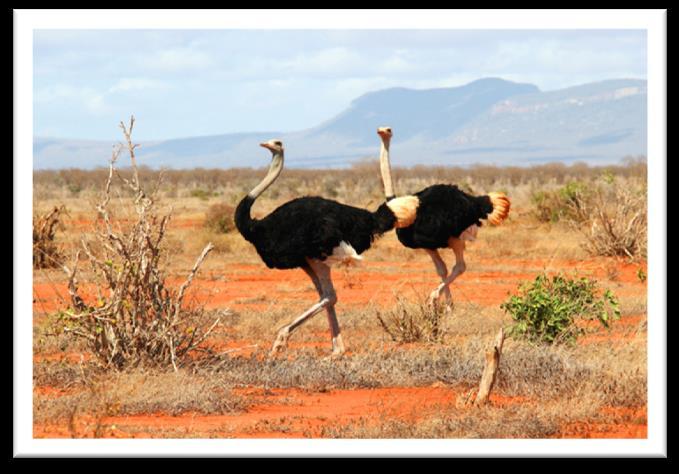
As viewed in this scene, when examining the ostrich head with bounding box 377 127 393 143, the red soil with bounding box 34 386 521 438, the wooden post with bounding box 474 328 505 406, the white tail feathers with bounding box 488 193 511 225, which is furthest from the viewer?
the white tail feathers with bounding box 488 193 511 225

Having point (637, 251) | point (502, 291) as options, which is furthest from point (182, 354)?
point (637, 251)

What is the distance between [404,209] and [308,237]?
1.29 meters

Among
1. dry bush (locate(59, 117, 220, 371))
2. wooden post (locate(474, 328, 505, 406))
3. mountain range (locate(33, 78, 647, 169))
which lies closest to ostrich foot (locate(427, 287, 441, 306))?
dry bush (locate(59, 117, 220, 371))

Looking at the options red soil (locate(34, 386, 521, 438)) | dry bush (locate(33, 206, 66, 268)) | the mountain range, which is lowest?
red soil (locate(34, 386, 521, 438))

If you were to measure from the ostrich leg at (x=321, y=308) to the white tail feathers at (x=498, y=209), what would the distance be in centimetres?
328

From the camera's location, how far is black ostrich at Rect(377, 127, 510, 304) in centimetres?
1277

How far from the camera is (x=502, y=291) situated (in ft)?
51.9

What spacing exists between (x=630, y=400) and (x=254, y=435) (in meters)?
2.62

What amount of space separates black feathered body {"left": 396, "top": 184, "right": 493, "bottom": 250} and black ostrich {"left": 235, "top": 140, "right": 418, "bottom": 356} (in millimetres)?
1941

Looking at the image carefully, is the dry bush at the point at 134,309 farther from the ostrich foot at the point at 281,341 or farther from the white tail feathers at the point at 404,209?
the white tail feathers at the point at 404,209

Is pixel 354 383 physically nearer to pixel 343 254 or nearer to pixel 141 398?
pixel 343 254

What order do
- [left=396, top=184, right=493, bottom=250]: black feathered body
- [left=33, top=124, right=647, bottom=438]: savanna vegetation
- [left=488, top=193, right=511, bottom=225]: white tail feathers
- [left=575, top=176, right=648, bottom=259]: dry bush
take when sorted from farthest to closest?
[left=575, top=176, right=648, bottom=259]: dry bush < [left=488, top=193, right=511, bottom=225]: white tail feathers < [left=396, top=184, right=493, bottom=250]: black feathered body < [left=33, top=124, right=647, bottom=438]: savanna vegetation

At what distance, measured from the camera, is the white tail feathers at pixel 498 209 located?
533 inches

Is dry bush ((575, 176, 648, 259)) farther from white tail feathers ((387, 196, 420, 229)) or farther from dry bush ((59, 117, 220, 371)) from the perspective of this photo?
dry bush ((59, 117, 220, 371))
